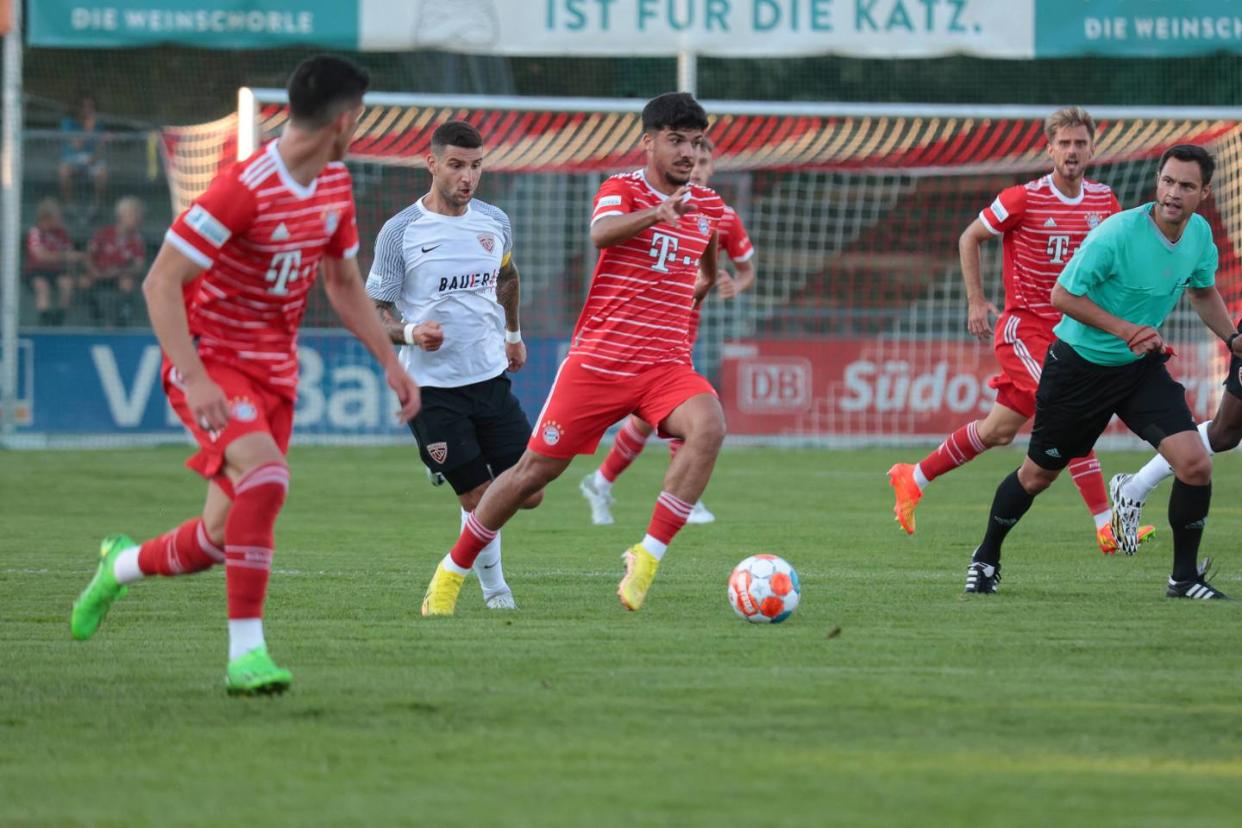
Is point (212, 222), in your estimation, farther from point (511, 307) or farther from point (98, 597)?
point (511, 307)

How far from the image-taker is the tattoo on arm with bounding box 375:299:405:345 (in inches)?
315

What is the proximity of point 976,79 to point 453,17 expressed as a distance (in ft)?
37.0

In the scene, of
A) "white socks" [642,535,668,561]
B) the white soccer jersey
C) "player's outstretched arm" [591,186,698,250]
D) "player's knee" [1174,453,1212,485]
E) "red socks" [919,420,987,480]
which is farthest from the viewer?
"red socks" [919,420,987,480]

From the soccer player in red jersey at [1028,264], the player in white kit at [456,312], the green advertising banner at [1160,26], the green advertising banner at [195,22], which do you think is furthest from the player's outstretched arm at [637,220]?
the green advertising banner at [1160,26]

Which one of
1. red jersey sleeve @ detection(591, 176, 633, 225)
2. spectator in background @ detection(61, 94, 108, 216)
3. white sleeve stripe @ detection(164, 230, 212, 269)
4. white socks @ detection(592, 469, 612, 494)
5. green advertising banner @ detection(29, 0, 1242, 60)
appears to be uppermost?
green advertising banner @ detection(29, 0, 1242, 60)

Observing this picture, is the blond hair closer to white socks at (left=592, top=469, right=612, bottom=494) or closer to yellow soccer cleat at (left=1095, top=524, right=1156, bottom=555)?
yellow soccer cleat at (left=1095, top=524, right=1156, bottom=555)

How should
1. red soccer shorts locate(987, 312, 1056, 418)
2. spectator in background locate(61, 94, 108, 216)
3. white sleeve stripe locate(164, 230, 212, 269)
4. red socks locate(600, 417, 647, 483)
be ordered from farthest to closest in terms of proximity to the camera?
spectator in background locate(61, 94, 108, 216) < red socks locate(600, 417, 647, 483) < red soccer shorts locate(987, 312, 1056, 418) < white sleeve stripe locate(164, 230, 212, 269)

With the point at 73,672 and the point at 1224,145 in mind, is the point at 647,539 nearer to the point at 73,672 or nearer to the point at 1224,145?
the point at 73,672

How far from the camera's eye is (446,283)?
820cm

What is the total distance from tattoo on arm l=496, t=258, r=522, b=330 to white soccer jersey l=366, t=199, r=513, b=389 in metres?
0.19

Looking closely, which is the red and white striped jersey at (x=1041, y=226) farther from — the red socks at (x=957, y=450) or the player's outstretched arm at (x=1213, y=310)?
the player's outstretched arm at (x=1213, y=310)

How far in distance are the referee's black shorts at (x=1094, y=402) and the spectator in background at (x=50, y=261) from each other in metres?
14.7

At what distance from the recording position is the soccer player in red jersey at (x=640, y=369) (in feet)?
23.9

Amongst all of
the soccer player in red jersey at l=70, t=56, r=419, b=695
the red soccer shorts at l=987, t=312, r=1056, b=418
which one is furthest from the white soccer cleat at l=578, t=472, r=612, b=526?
the soccer player in red jersey at l=70, t=56, r=419, b=695
